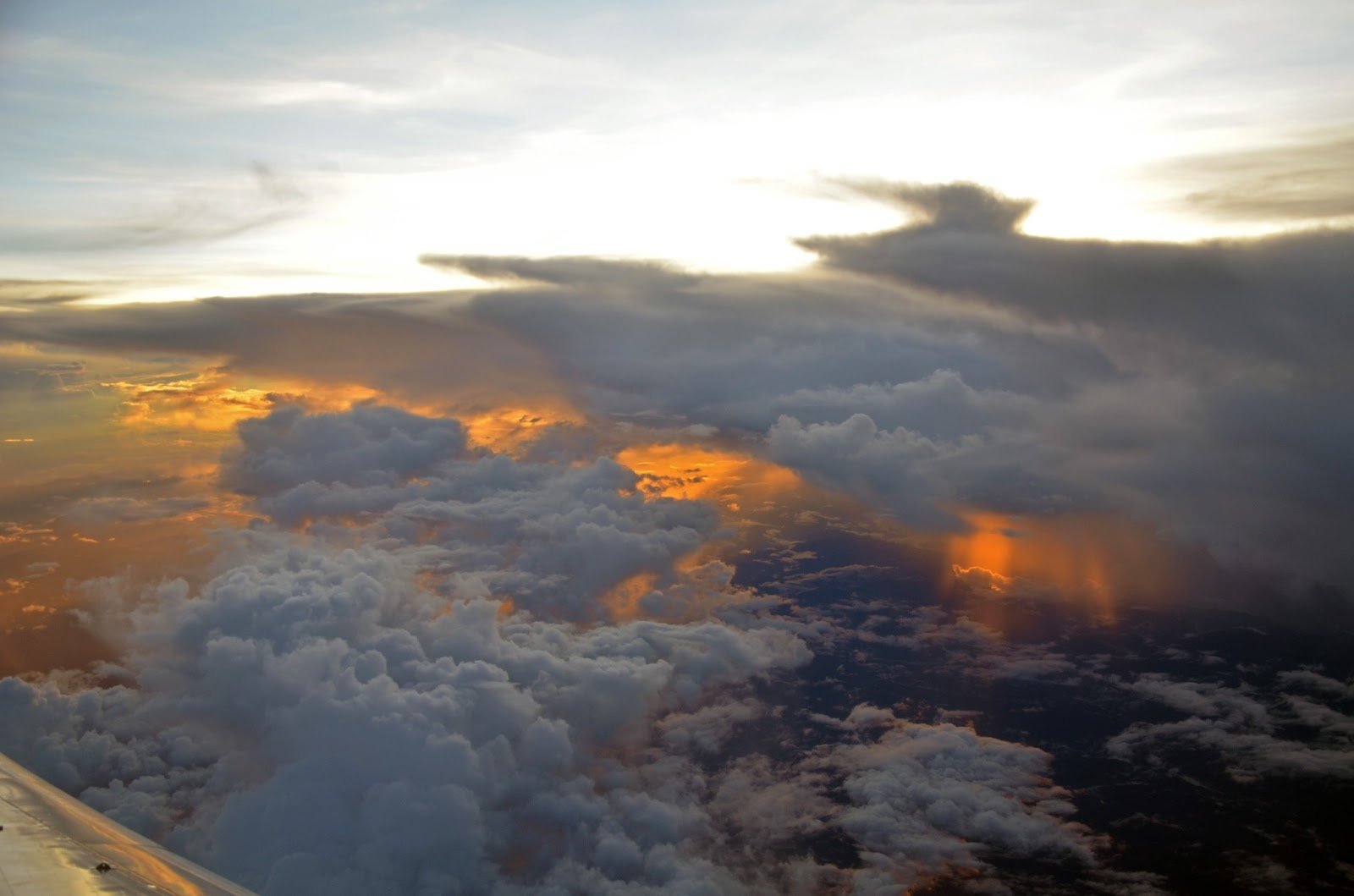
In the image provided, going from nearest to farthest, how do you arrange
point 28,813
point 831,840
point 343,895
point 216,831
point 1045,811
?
point 28,813 < point 343,895 < point 216,831 < point 831,840 < point 1045,811

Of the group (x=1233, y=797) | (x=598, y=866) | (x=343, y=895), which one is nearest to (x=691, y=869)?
(x=598, y=866)

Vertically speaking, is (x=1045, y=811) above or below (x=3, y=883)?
below

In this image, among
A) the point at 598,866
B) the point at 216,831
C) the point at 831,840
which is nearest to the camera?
the point at 216,831

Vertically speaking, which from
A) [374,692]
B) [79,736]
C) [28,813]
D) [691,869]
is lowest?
[691,869]

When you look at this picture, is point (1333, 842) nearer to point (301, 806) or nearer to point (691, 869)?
point (691, 869)

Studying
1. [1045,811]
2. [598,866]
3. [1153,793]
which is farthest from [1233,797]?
[598,866]

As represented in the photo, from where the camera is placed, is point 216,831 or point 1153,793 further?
point 1153,793
